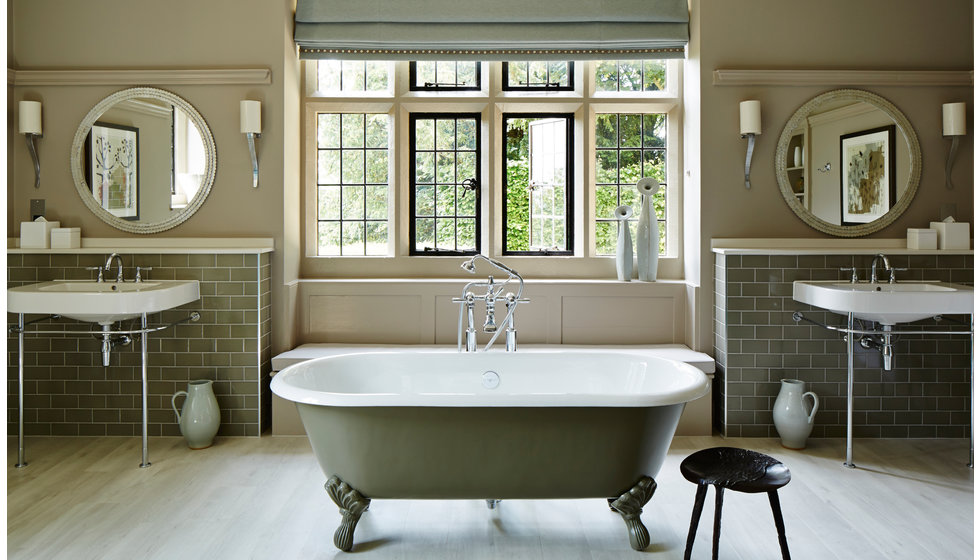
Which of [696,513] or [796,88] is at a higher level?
[796,88]

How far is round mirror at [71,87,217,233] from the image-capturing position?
439cm

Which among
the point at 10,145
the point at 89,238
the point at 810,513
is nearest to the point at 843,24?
the point at 810,513

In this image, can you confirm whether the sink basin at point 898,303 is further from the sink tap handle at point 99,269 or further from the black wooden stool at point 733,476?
the sink tap handle at point 99,269

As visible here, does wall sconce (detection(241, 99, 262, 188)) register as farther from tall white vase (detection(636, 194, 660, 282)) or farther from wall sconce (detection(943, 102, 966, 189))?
wall sconce (detection(943, 102, 966, 189))

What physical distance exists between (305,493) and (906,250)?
3.28 meters

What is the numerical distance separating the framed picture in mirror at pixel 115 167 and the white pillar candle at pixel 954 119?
14.6 feet

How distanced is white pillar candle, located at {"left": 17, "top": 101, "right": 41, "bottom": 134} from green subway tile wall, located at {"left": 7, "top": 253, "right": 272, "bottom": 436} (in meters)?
0.69

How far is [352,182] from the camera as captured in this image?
496cm

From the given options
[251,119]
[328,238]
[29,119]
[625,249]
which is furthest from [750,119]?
[29,119]

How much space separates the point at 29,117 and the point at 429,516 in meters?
3.11

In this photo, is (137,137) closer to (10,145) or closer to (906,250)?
(10,145)

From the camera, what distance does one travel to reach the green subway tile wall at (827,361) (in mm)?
4164

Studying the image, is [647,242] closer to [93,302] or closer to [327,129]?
[327,129]

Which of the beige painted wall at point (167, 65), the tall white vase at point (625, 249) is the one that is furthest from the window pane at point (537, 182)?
the beige painted wall at point (167, 65)
